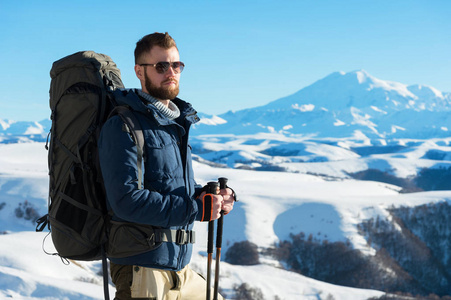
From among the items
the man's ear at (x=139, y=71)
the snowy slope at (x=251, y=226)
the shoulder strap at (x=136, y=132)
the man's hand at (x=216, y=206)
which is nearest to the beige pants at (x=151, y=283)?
the man's hand at (x=216, y=206)

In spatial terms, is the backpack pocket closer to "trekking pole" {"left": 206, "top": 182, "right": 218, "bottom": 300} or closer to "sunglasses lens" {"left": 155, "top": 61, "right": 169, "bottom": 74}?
"trekking pole" {"left": 206, "top": 182, "right": 218, "bottom": 300}

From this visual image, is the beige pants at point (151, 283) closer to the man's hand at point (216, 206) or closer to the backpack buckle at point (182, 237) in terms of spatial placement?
the backpack buckle at point (182, 237)

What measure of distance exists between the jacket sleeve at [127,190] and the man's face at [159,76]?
58 centimetres

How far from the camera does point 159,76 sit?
4.59 meters

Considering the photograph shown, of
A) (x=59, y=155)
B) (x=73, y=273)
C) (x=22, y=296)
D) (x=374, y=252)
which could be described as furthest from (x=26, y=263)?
(x=374, y=252)

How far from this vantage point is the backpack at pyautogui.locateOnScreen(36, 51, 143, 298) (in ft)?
14.4

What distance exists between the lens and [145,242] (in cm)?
426

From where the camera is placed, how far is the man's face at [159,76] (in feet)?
15.0

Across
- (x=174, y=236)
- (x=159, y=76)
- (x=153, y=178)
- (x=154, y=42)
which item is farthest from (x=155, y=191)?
(x=154, y=42)

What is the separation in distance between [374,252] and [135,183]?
10543cm

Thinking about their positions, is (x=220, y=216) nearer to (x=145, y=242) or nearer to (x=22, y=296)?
(x=145, y=242)

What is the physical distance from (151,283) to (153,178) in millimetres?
940

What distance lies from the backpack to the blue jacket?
0.14m

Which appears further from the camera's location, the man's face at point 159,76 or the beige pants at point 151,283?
the man's face at point 159,76
